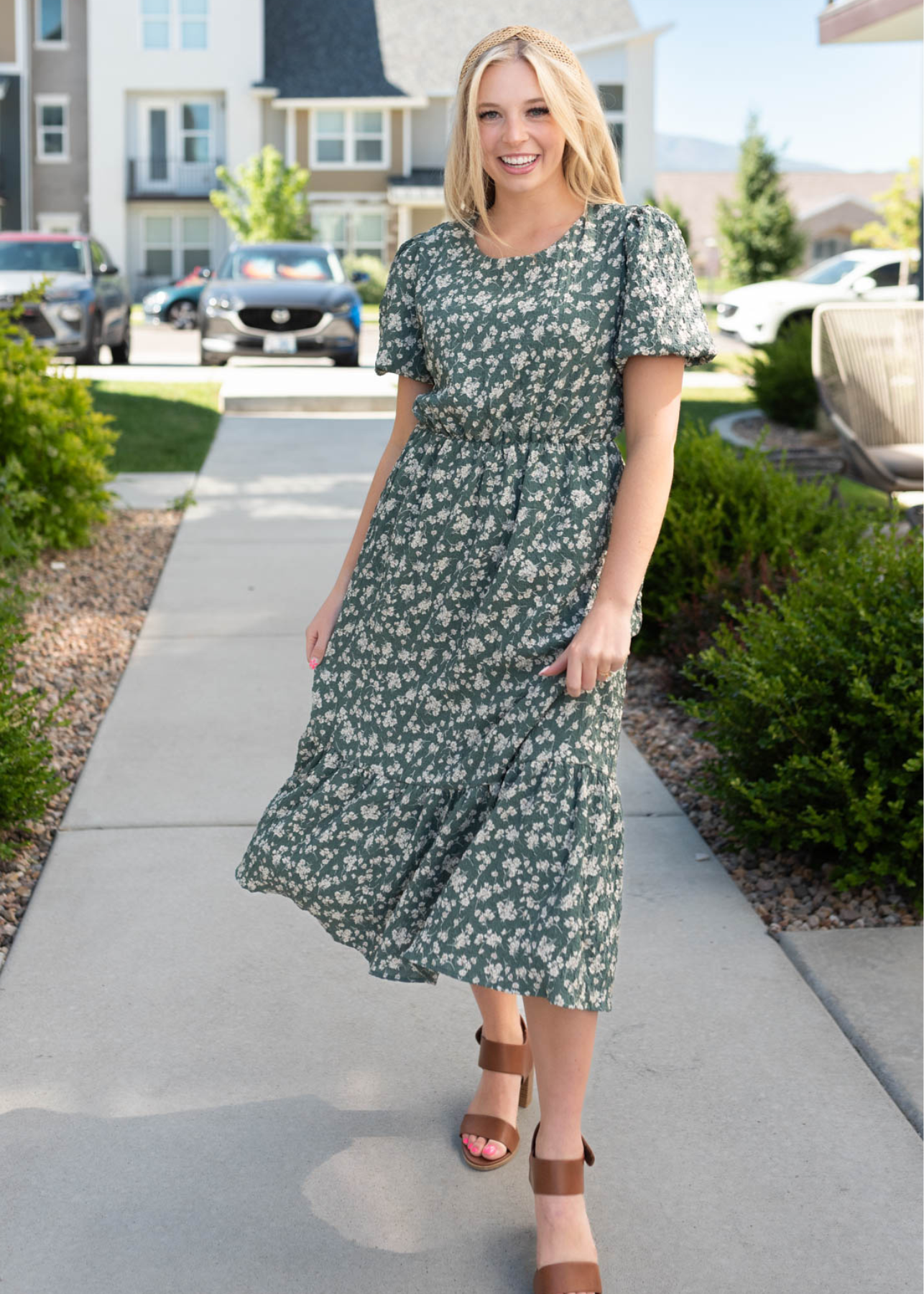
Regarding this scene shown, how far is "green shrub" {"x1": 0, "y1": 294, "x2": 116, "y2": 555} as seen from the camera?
6.79m

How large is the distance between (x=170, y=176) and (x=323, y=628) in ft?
127

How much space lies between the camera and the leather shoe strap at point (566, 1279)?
214 centimetres

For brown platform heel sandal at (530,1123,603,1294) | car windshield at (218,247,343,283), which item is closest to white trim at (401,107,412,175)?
car windshield at (218,247,343,283)

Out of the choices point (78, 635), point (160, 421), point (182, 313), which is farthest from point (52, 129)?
point (78, 635)

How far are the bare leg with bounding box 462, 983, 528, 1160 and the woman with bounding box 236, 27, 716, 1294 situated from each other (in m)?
0.23

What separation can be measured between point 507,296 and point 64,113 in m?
40.2

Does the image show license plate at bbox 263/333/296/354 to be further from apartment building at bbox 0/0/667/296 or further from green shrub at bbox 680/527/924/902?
apartment building at bbox 0/0/667/296

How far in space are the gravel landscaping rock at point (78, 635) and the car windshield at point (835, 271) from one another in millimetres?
15480

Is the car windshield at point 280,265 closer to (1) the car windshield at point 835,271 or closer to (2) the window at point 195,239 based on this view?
(1) the car windshield at point 835,271

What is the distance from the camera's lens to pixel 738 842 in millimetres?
3816

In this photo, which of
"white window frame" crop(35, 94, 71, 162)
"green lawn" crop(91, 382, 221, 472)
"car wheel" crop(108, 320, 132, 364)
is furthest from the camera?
"white window frame" crop(35, 94, 71, 162)

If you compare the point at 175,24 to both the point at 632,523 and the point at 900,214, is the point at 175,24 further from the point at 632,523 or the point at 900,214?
the point at 632,523

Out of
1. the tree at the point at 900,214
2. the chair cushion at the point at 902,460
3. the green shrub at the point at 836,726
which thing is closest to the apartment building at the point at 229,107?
the tree at the point at 900,214

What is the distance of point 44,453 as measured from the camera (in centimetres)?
692
